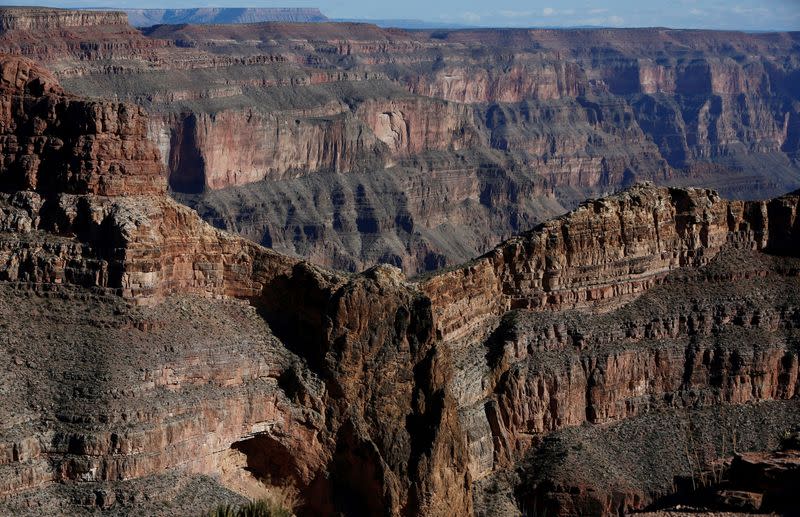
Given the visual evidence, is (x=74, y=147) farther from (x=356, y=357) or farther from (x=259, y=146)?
(x=259, y=146)

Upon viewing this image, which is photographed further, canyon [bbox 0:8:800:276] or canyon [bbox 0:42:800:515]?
canyon [bbox 0:8:800:276]

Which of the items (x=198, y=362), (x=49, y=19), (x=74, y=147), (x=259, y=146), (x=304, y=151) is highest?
(x=74, y=147)

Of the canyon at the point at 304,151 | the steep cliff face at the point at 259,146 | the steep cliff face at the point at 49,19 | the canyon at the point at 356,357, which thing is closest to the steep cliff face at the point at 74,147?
the canyon at the point at 356,357

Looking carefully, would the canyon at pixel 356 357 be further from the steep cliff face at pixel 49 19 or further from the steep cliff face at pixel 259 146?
the steep cliff face at pixel 49 19

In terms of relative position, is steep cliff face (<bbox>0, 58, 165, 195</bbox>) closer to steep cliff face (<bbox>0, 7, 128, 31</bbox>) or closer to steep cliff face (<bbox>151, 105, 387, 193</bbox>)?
steep cliff face (<bbox>151, 105, 387, 193</bbox>)

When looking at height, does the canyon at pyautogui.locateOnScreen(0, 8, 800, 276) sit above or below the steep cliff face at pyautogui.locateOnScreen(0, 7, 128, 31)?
below

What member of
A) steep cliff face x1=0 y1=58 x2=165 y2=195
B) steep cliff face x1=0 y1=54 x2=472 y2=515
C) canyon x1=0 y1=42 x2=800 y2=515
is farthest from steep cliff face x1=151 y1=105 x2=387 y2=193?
steep cliff face x1=0 y1=54 x2=472 y2=515

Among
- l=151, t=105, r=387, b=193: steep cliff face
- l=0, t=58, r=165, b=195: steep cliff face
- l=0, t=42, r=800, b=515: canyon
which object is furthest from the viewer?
l=151, t=105, r=387, b=193: steep cliff face

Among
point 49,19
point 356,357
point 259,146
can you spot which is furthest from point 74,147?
point 49,19

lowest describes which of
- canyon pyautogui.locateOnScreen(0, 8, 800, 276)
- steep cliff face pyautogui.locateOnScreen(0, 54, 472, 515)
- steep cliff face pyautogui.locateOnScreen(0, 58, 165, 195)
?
canyon pyautogui.locateOnScreen(0, 8, 800, 276)

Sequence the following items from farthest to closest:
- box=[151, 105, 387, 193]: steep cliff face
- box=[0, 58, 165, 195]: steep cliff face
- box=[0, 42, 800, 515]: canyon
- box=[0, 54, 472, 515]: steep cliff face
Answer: box=[151, 105, 387, 193]: steep cliff face, box=[0, 58, 165, 195]: steep cliff face, box=[0, 42, 800, 515]: canyon, box=[0, 54, 472, 515]: steep cliff face
